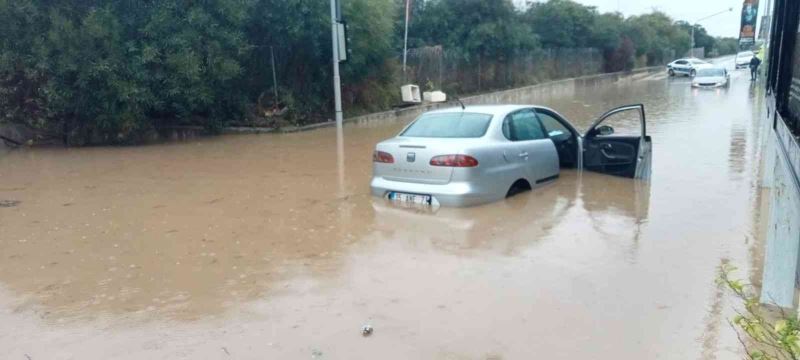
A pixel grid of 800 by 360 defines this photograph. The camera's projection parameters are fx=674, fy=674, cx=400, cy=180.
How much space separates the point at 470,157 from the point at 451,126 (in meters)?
0.80

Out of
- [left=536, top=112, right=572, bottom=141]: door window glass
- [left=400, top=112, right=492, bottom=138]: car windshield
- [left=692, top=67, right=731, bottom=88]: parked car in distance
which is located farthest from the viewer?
[left=692, top=67, right=731, bottom=88]: parked car in distance

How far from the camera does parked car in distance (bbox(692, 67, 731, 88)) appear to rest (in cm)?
3391

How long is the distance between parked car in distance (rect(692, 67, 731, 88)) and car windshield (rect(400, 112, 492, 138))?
96.9ft

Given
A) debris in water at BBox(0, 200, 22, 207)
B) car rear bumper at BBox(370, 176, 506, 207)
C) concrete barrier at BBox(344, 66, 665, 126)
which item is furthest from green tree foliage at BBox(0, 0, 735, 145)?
car rear bumper at BBox(370, 176, 506, 207)

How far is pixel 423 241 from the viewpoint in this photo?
275 inches

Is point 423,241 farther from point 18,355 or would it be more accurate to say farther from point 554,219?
point 18,355

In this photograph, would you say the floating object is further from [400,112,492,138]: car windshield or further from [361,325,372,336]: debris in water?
[361,325,372,336]: debris in water

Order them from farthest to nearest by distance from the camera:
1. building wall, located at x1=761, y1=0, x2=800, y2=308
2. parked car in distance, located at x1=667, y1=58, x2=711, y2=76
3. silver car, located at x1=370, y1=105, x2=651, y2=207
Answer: parked car in distance, located at x1=667, y1=58, x2=711, y2=76, silver car, located at x1=370, y1=105, x2=651, y2=207, building wall, located at x1=761, y1=0, x2=800, y2=308

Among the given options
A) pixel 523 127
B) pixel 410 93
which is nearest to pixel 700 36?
pixel 410 93

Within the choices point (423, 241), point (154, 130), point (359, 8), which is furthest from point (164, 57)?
point (423, 241)

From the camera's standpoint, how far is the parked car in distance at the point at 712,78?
33.9 metres

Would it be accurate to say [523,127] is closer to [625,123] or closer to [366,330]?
[366,330]

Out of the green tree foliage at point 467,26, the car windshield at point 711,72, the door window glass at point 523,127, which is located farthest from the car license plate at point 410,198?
the car windshield at point 711,72

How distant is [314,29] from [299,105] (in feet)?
7.93
